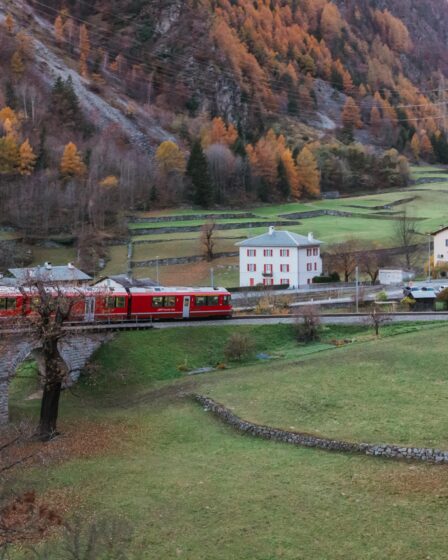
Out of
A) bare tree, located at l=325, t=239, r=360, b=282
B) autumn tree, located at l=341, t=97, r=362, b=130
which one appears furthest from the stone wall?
autumn tree, located at l=341, t=97, r=362, b=130

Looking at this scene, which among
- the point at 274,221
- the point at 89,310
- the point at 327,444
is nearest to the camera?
the point at 327,444

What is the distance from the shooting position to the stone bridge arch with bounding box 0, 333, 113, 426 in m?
29.3

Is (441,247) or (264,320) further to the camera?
(441,247)

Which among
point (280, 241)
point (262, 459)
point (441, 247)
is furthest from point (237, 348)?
point (441, 247)

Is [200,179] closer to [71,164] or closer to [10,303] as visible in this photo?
[71,164]

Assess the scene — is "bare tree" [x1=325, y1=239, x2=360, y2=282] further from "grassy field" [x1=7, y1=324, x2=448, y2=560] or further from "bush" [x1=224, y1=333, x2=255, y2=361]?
"bush" [x1=224, y1=333, x2=255, y2=361]

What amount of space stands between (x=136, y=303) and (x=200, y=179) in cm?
6394

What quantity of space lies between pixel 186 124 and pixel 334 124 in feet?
152

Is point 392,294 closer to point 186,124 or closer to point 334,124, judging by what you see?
point 186,124

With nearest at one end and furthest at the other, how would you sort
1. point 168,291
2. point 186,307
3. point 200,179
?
point 168,291 → point 186,307 → point 200,179

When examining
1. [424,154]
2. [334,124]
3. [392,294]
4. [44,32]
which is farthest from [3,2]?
[392,294]

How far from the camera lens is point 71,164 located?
93.6 meters

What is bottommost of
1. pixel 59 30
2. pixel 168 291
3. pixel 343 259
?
pixel 168 291

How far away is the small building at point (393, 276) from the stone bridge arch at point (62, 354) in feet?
112
